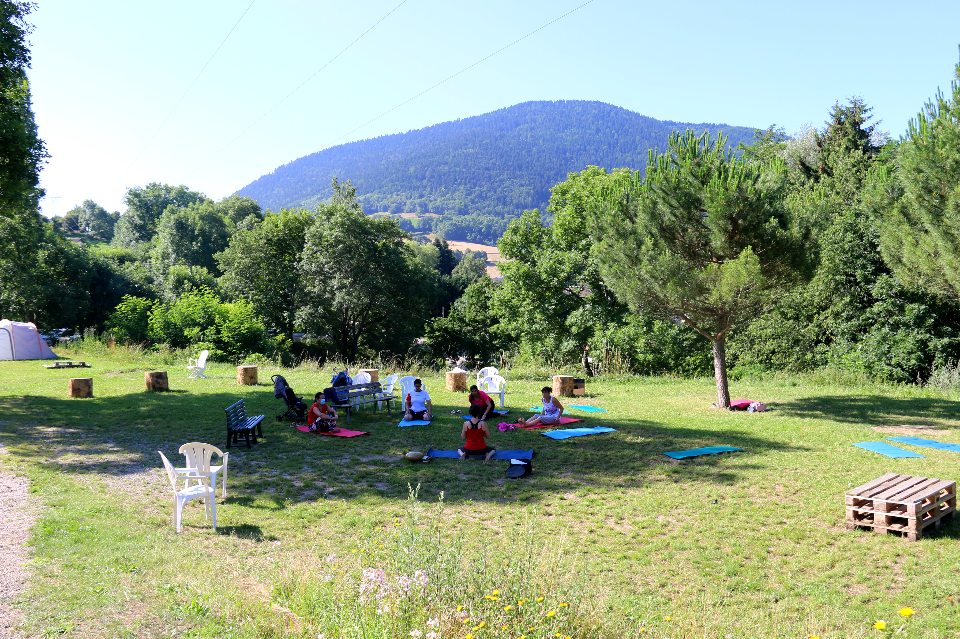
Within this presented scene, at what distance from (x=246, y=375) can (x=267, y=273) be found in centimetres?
1892

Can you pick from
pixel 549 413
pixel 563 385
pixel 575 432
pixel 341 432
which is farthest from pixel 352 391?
pixel 563 385

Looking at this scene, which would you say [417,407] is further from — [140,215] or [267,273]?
[140,215]

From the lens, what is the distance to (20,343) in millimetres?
25266

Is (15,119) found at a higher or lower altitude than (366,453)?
higher

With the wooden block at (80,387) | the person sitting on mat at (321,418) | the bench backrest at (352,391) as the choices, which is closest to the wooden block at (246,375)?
the wooden block at (80,387)

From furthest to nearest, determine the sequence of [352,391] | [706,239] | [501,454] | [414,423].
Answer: [706,239], [352,391], [414,423], [501,454]

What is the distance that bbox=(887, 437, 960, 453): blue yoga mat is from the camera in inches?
372

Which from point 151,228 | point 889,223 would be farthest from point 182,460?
point 151,228

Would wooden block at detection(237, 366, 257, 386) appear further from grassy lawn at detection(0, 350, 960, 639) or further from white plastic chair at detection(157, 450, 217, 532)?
white plastic chair at detection(157, 450, 217, 532)

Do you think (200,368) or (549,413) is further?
(200,368)

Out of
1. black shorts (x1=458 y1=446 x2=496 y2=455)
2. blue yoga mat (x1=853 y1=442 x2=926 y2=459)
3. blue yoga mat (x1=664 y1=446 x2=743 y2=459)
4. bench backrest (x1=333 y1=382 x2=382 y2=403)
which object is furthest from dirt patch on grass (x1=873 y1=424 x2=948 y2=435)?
bench backrest (x1=333 y1=382 x2=382 y2=403)

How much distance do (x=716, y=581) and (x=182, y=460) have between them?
7780 millimetres

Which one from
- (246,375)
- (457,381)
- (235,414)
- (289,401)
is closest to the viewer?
(235,414)

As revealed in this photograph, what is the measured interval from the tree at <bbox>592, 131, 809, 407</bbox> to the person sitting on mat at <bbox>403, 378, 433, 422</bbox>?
4.98 metres
